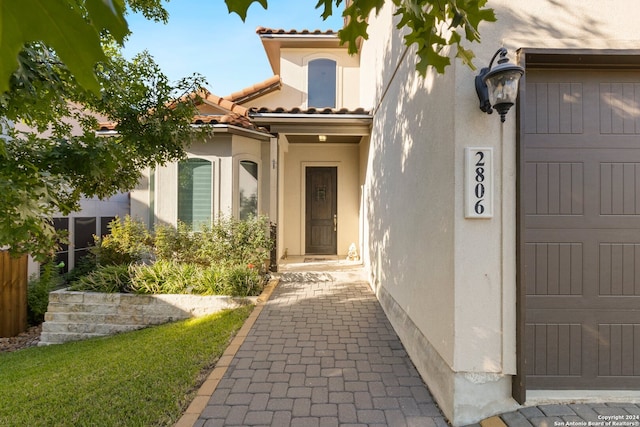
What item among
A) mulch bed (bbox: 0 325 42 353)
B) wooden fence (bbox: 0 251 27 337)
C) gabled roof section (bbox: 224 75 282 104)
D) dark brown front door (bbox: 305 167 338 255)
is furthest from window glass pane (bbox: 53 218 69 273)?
dark brown front door (bbox: 305 167 338 255)

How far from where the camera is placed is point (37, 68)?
2.63 m

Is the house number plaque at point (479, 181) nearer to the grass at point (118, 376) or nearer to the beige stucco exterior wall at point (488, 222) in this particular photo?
the beige stucco exterior wall at point (488, 222)

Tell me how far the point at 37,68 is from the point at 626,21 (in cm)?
510

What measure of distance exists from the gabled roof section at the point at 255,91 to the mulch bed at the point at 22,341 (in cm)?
799

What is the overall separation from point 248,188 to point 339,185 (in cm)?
308

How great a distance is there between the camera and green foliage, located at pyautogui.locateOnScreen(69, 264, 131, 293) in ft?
20.1

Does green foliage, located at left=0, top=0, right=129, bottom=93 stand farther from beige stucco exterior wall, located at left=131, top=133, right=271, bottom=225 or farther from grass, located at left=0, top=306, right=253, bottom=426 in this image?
beige stucco exterior wall, located at left=131, top=133, right=271, bottom=225

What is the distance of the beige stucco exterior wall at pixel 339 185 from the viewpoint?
1005cm

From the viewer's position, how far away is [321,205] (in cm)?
1016

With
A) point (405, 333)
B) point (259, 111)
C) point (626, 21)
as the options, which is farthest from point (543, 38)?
point (259, 111)

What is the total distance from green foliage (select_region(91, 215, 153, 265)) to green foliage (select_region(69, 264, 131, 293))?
923 mm

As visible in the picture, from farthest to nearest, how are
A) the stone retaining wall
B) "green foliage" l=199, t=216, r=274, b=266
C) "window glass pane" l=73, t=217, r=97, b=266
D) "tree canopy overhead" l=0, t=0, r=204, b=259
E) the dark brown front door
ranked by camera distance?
the dark brown front door → "window glass pane" l=73, t=217, r=97, b=266 → "green foliage" l=199, t=216, r=274, b=266 → the stone retaining wall → "tree canopy overhead" l=0, t=0, r=204, b=259

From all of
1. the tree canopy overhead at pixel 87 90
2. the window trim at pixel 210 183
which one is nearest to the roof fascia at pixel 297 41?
the window trim at pixel 210 183

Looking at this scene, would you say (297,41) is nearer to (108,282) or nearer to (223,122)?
(223,122)
